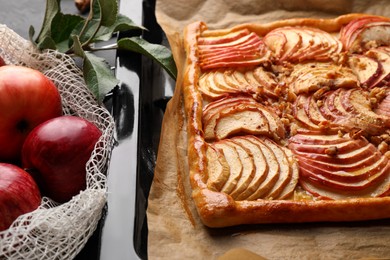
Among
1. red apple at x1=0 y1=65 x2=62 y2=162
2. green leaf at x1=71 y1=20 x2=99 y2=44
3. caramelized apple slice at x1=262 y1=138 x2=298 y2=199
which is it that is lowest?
caramelized apple slice at x1=262 y1=138 x2=298 y2=199

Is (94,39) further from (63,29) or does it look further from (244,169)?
(244,169)

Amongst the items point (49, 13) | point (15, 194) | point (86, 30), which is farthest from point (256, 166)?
point (49, 13)

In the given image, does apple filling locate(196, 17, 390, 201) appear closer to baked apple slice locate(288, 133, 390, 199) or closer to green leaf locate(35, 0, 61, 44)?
baked apple slice locate(288, 133, 390, 199)

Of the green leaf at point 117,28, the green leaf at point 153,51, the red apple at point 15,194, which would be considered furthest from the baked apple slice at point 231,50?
the red apple at point 15,194

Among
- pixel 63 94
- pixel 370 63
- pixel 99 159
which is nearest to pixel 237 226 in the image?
pixel 99 159

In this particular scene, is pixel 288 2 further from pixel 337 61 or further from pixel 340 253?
pixel 340 253

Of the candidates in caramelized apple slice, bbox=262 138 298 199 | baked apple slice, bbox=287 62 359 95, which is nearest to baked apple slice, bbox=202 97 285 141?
caramelized apple slice, bbox=262 138 298 199

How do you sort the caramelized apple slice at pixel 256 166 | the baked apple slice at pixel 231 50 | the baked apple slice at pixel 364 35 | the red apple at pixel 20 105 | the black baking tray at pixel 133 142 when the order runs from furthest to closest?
the baked apple slice at pixel 364 35 → the baked apple slice at pixel 231 50 → the caramelized apple slice at pixel 256 166 → the red apple at pixel 20 105 → the black baking tray at pixel 133 142

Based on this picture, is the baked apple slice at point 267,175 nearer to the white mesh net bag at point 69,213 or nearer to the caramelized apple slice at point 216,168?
the caramelized apple slice at point 216,168
